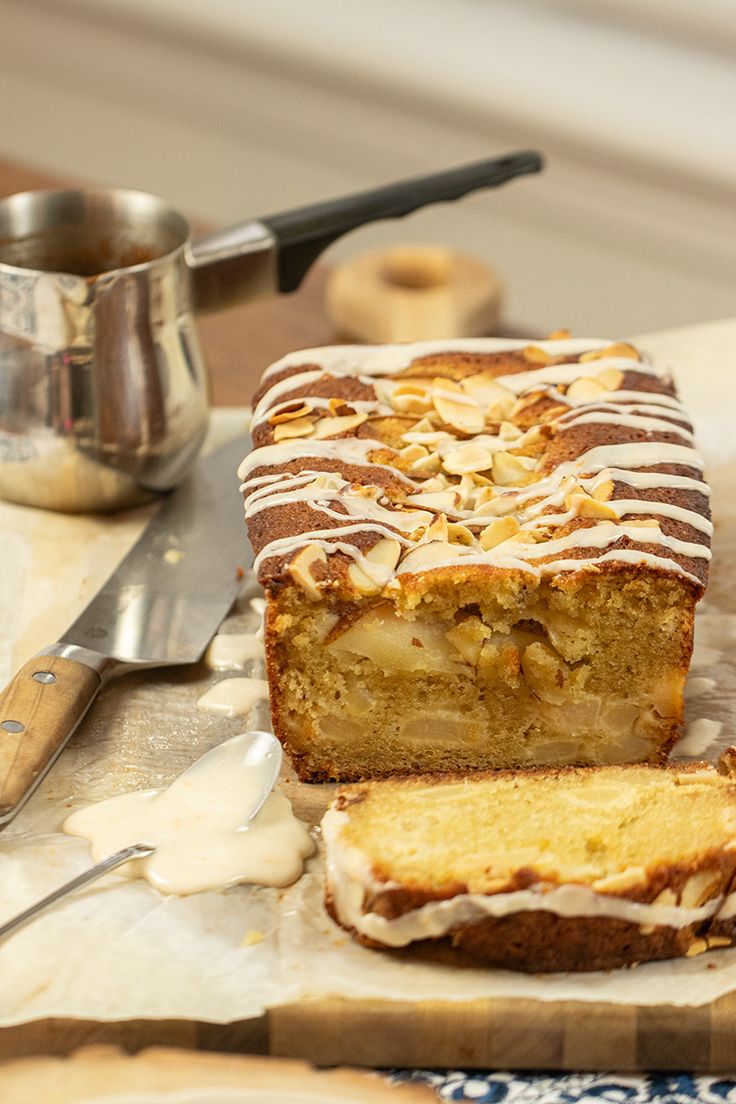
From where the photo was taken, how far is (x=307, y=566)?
2.04 meters

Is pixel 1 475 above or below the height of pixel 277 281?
below

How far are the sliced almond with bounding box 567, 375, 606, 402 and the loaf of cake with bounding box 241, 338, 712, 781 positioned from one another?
0.06 meters

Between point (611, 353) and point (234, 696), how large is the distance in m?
0.96

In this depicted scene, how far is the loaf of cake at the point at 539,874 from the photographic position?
1758mm

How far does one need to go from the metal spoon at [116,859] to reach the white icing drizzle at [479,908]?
279mm

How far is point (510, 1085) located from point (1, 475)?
63.7 inches

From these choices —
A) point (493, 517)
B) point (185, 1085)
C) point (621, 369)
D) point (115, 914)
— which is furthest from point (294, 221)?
point (185, 1085)

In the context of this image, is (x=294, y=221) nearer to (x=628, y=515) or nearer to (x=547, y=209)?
(x=628, y=515)

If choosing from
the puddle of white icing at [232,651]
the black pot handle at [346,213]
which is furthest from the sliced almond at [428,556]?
the black pot handle at [346,213]

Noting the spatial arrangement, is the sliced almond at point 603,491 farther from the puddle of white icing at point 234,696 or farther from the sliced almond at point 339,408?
the puddle of white icing at point 234,696

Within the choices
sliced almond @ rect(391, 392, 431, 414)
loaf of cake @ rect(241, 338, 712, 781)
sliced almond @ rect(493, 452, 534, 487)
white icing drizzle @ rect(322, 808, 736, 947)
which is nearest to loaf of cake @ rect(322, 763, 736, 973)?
white icing drizzle @ rect(322, 808, 736, 947)

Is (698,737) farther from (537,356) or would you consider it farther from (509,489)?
(537,356)

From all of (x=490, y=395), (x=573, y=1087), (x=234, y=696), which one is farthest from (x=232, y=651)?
(x=573, y=1087)

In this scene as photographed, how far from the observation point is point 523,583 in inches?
80.2
